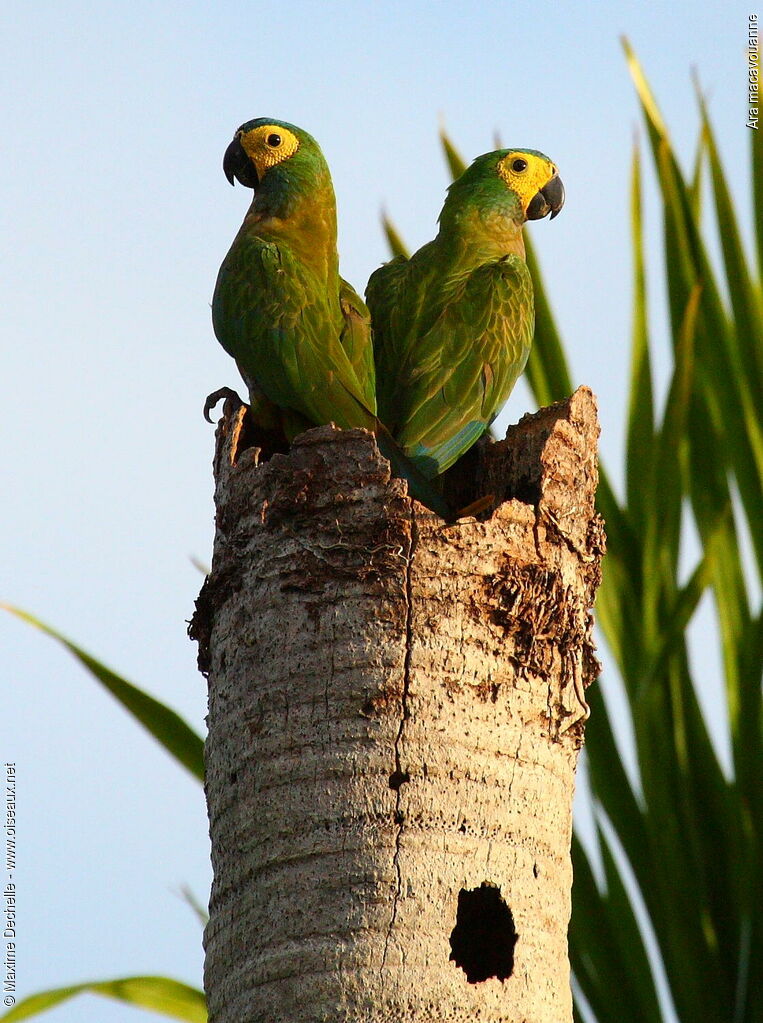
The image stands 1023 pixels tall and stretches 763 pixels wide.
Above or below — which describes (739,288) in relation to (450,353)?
above

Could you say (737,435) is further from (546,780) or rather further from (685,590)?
(546,780)

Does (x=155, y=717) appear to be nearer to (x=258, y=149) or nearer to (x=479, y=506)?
(x=479, y=506)

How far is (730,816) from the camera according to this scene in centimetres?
371

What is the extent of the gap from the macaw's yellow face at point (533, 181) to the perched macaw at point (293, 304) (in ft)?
2.68

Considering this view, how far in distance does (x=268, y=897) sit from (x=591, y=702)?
1850 mm

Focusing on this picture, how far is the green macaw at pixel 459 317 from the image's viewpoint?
3.36 m

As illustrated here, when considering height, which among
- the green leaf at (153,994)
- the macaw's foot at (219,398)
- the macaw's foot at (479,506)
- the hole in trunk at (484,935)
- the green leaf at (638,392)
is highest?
the green leaf at (638,392)

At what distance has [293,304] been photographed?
3.41 meters

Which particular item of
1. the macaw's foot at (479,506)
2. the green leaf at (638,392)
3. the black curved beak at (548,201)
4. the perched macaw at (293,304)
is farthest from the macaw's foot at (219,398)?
the black curved beak at (548,201)

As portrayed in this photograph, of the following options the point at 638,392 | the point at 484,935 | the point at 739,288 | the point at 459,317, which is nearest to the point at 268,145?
the point at 459,317

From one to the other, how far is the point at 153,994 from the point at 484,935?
161 cm

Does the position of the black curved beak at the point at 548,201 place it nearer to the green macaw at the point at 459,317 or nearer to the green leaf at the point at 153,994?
the green macaw at the point at 459,317

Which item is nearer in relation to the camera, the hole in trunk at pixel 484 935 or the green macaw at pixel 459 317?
the hole in trunk at pixel 484 935

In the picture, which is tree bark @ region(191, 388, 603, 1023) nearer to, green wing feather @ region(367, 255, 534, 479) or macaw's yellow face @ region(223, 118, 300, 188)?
green wing feather @ region(367, 255, 534, 479)
